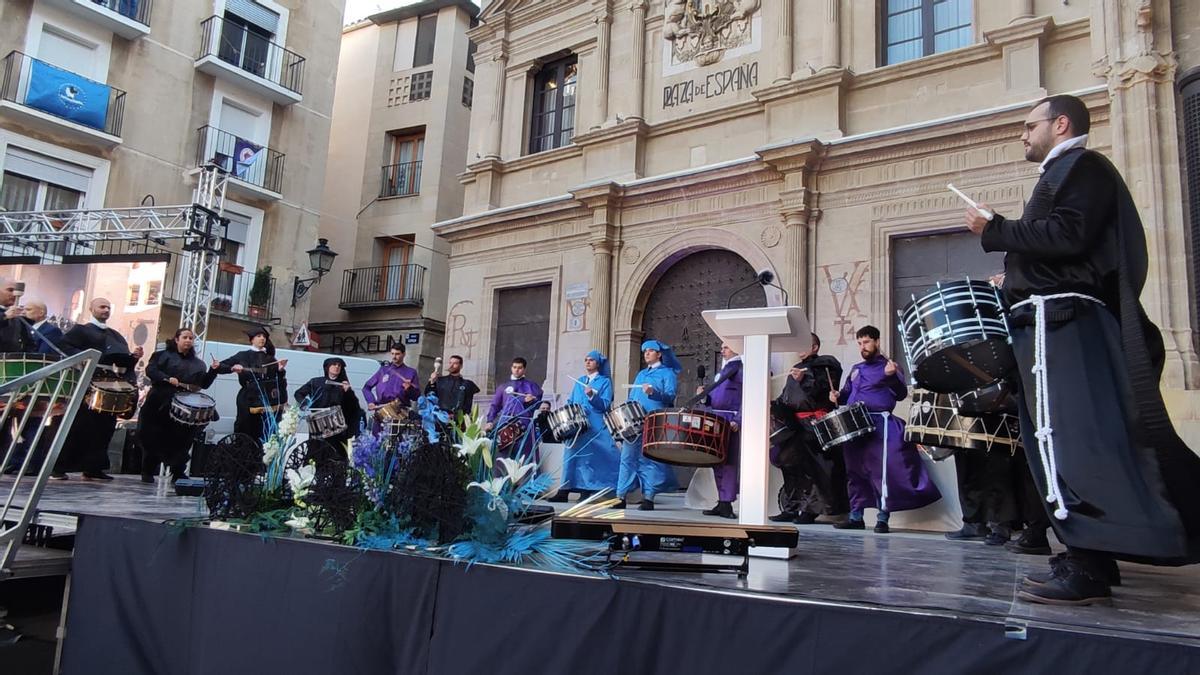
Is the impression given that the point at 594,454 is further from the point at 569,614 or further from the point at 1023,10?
the point at 1023,10

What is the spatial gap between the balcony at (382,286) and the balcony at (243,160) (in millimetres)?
3381

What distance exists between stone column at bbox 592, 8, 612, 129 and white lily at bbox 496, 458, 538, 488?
12.4m

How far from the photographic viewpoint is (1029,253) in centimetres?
319

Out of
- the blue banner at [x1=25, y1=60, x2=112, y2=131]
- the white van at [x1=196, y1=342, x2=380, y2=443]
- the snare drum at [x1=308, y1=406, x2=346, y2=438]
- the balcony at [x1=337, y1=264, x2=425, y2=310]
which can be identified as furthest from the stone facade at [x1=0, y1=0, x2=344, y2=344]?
the snare drum at [x1=308, y1=406, x2=346, y2=438]

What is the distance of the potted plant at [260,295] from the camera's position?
2162cm

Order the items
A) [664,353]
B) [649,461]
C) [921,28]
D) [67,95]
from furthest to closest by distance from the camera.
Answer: [67,95], [921,28], [664,353], [649,461]

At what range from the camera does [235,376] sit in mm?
15078

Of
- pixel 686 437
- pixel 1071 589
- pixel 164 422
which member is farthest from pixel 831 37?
pixel 1071 589

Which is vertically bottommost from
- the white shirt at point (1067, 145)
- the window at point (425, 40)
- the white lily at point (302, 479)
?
the white lily at point (302, 479)

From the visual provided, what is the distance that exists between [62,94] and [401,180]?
878 cm

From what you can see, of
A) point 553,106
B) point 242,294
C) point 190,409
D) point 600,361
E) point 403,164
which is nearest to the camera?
point 190,409

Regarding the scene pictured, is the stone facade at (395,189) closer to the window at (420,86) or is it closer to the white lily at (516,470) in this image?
the window at (420,86)

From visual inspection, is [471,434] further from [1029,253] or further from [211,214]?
[211,214]

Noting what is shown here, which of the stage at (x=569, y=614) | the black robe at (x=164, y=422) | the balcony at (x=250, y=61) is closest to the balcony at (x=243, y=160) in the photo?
the balcony at (x=250, y=61)
